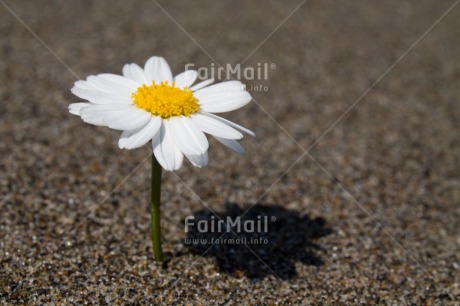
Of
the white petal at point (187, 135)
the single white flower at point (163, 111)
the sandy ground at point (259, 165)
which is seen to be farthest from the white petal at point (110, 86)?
the sandy ground at point (259, 165)

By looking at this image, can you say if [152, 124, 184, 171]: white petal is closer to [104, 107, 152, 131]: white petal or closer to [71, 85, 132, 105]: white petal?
[104, 107, 152, 131]: white petal

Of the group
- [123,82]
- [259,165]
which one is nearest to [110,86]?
[123,82]

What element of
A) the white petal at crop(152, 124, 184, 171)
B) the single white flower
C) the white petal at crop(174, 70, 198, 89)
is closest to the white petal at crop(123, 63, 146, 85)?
the single white flower

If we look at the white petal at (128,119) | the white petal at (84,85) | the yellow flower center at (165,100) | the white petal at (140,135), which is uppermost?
the white petal at (84,85)

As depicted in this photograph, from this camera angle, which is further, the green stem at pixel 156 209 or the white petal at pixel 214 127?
the green stem at pixel 156 209

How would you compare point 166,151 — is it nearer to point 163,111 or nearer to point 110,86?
point 163,111

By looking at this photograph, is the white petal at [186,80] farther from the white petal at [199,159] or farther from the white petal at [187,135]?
the white petal at [199,159]
